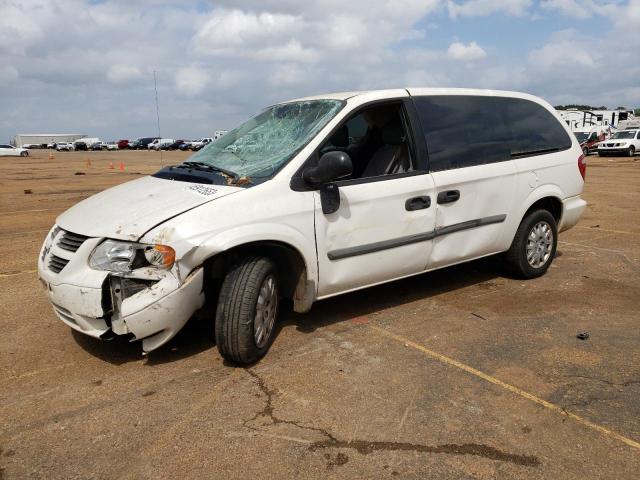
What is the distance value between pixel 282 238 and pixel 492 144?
7.83 feet

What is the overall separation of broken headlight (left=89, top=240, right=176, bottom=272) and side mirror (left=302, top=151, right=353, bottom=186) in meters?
1.08

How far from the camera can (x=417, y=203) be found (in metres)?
4.28

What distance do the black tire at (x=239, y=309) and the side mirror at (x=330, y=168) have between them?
677mm

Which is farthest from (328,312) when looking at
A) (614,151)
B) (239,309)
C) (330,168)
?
(614,151)

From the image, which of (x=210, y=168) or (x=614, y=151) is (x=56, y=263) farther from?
(x=614, y=151)

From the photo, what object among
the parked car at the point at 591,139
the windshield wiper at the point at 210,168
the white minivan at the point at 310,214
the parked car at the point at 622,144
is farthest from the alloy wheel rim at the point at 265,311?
the parked car at the point at 591,139

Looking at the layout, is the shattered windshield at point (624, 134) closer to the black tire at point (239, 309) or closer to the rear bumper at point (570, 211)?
the rear bumper at point (570, 211)

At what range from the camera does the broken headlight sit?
3230mm

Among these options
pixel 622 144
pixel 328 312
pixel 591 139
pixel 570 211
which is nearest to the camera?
pixel 328 312

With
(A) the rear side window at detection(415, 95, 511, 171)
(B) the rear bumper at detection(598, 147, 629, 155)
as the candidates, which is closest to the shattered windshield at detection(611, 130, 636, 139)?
(B) the rear bumper at detection(598, 147, 629, 155)

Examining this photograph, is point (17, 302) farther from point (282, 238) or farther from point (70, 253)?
point (282, 238)

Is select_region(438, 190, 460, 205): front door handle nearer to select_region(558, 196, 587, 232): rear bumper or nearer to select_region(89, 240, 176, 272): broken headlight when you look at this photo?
select_region(558, 196, 587, 232): rear bumper

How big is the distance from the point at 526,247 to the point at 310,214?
266cm

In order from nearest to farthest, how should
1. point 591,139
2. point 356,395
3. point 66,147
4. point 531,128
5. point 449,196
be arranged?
point 356,395 → point 449,196 → point 531,128 → point 591,139 → point 66,147
